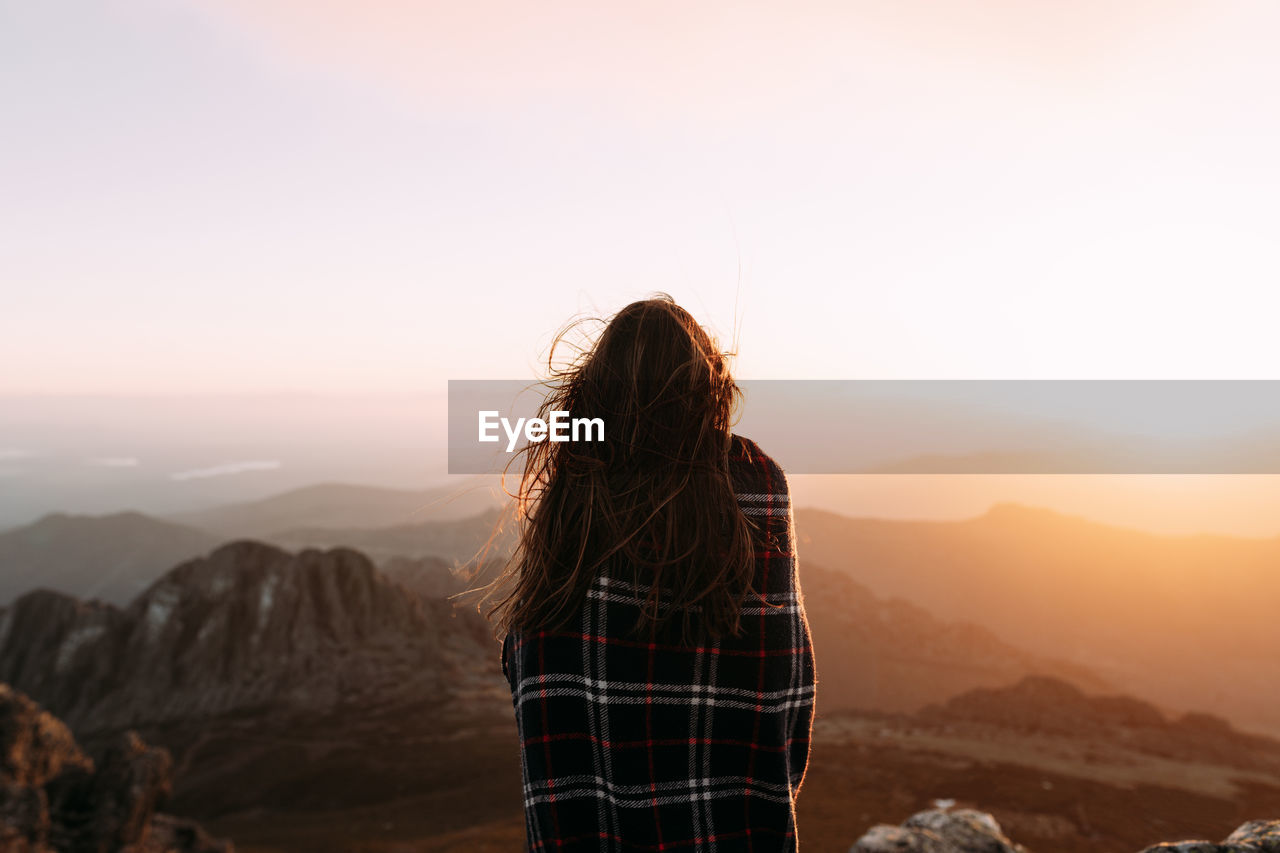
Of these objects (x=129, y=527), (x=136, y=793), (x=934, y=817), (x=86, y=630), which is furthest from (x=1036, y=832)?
(x=129, y=527)

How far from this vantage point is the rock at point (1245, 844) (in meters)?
2.42

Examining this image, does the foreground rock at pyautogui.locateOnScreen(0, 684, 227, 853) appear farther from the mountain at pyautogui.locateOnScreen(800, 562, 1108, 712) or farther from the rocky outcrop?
the mountain at pyautogui.locateOnScreen(800, 562, 1108, 712)

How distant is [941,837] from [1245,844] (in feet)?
6.69

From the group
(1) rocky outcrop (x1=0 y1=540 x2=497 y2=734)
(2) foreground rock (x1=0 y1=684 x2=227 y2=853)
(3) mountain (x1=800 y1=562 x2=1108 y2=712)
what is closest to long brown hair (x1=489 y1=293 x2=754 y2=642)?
(2) foreground rock (x1=0 y1=684 x2=227 y2=853)

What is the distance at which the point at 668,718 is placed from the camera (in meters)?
2.07

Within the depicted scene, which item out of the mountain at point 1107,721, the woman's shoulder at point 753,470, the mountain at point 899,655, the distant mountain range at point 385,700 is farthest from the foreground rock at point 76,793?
the mountain at point 899,655

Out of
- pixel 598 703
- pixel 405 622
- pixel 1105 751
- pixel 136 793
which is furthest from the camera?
pixel 405 622

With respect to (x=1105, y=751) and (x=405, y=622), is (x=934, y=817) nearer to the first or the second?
(x=1105, y=751)

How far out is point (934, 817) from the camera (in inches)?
180

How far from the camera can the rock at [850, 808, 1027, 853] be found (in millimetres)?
4055

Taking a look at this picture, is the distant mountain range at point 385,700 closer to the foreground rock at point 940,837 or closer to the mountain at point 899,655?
the mountain at point 899,655

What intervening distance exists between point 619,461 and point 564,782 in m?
0.94

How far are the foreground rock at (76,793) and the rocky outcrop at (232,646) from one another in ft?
77.9

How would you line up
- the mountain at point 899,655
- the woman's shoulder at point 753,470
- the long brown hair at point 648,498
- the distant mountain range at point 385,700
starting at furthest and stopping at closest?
the mountain at point 899,655 → the distant mountain range at point 385,700 → the woman's shoulder at point 753,470 → the long brown hair at point 648,498
